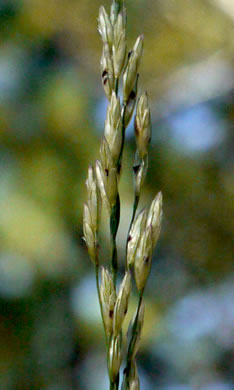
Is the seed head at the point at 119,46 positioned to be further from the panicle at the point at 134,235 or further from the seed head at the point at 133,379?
the seed head at the point at 133,379

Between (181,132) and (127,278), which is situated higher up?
(181,132)

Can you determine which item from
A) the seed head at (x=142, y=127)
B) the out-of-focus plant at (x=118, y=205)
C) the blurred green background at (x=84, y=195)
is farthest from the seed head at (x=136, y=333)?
the blurred green background at (x=84, y=195)

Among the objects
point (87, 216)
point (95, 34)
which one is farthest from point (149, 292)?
point (87, 216)

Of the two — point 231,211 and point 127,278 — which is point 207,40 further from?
point 127,278

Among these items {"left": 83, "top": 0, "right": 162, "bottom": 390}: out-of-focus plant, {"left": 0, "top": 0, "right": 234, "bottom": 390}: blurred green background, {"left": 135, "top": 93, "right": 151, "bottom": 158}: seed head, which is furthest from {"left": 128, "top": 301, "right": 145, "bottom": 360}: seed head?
{"left": 0, "top": 0, "right": 234, "bottom": 390}: blurred green background

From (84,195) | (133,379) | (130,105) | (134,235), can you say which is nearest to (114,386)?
(133,379)

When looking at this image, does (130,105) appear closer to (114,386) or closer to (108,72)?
(108,72)
